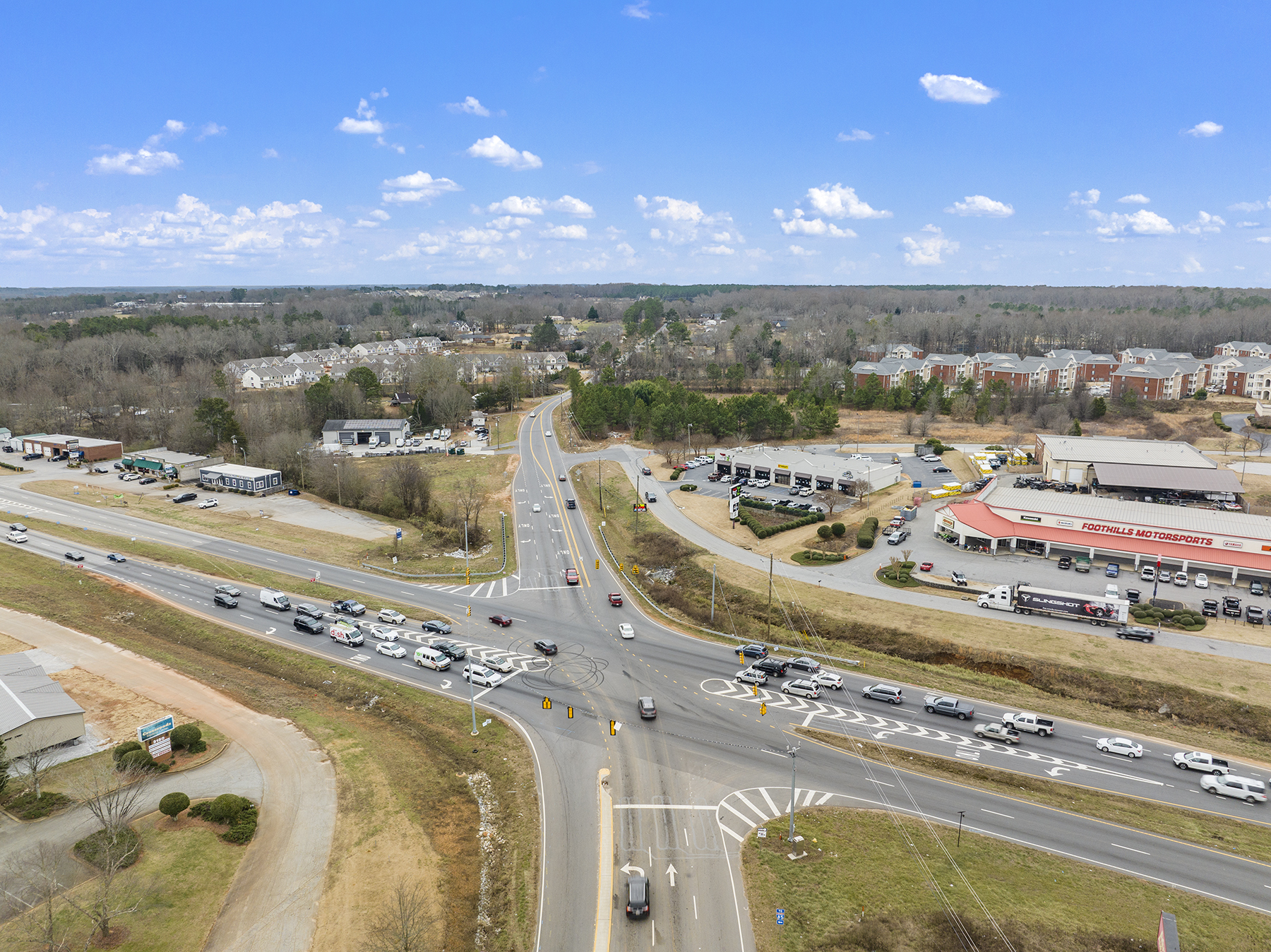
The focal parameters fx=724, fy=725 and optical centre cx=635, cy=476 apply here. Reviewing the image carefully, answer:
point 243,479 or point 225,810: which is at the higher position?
point 243,479

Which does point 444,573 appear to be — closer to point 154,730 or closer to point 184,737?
point 184,737

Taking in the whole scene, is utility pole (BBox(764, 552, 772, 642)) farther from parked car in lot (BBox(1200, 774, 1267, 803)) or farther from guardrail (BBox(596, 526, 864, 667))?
parked car in lot (BBox(1200, 774, 1267, 803))

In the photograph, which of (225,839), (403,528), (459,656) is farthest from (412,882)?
(403,528)

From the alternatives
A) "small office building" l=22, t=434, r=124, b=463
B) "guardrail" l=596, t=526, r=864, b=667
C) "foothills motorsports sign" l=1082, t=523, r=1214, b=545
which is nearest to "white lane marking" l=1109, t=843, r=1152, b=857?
"guardrail" l=596, t=526, r=864, b=667

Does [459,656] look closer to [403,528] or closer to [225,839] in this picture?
[225,839]

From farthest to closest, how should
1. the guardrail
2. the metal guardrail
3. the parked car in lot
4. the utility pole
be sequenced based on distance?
the metal guardrail < the utility pole < the guardrail < the parked car in lot

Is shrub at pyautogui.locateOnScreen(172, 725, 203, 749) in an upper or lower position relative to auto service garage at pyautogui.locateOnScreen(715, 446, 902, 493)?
lower

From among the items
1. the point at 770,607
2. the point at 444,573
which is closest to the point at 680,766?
the point at 770,607

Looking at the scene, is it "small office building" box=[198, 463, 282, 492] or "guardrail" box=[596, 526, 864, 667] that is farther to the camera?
"small office building" box=[198, 463, 282, 492]

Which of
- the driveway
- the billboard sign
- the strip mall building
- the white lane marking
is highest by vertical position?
the strip mall building
